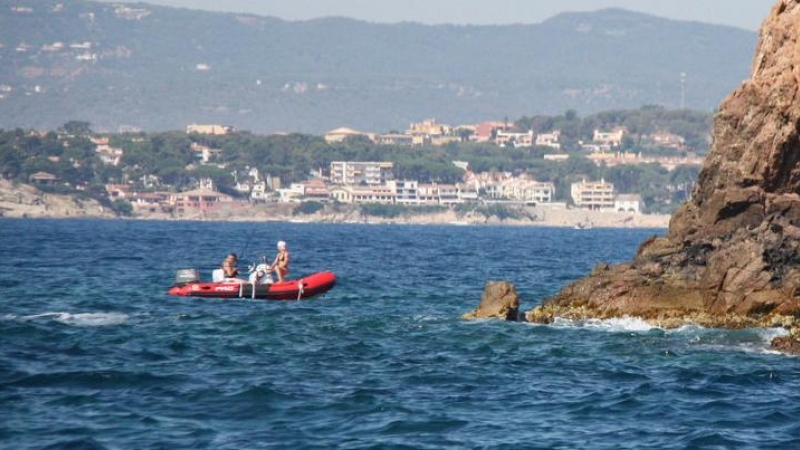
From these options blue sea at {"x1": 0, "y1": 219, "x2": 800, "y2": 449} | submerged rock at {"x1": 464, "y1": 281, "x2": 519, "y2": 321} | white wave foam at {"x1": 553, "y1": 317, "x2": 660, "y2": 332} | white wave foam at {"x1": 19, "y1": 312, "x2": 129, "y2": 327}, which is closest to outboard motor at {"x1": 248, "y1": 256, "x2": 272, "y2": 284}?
blue sea at {"x1": 0, "y1": 219, "x2": 800, "y2": 449}

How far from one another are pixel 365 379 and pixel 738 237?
13.2 m

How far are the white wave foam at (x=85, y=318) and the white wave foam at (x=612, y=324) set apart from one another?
11.6 metres

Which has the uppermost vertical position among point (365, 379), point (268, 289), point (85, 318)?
point (268, 289)

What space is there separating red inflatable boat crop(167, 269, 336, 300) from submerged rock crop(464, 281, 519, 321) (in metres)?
7.52

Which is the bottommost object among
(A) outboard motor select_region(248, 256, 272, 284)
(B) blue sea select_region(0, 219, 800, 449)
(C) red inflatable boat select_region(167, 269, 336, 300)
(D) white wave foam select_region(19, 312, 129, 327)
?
(B) blue sea select_region(0, 219, 800, 449)

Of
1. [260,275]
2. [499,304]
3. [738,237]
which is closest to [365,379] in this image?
[499,304]

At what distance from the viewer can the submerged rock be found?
42.7 m

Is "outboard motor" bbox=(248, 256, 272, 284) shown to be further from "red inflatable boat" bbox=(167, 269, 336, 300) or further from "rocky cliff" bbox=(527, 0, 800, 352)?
"rocky cliff" bbox=(527, 0, 800, 352)

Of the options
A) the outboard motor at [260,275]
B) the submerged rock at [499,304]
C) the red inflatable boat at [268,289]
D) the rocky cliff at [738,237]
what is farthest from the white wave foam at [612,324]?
the outboard motor at [260,275]

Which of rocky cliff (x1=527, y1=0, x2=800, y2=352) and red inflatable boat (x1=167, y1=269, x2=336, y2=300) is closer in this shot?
rocky cliff (x1=527, y1=0, x2=800, y2=352)

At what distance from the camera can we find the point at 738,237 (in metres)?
41.2

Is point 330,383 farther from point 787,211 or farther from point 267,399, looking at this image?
Answer: point 787,211

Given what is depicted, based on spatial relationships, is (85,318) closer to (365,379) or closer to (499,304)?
(499,304)

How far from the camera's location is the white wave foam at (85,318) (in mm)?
41812
